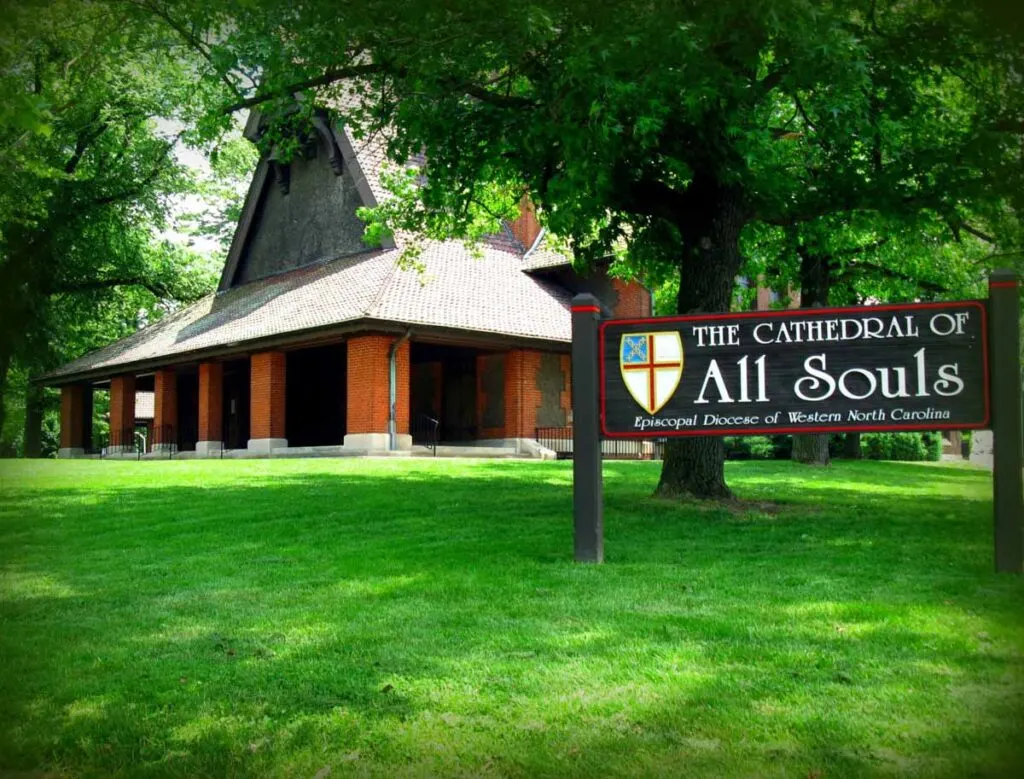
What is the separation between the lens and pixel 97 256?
122 feet

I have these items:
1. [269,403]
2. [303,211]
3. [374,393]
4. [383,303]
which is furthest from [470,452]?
[303,211]

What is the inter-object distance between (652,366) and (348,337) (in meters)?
17.7

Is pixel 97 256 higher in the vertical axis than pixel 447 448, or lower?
higher

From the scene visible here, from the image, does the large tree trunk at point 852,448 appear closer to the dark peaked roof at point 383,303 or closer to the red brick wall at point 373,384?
the dark peaked roof at point 383,303

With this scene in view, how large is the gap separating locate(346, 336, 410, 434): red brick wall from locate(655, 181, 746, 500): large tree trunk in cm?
1267

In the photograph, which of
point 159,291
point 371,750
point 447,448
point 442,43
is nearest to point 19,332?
point 371,750

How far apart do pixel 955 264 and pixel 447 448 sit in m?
13.3

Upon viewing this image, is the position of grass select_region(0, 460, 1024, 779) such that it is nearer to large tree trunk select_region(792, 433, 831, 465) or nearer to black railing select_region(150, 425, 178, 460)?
large tree trunk select_region(792, 433, 831, 465)

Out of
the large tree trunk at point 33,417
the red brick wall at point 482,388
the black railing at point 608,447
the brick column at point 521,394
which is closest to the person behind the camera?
the brick column at point 521,394

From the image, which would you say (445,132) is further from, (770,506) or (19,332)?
(19,332)

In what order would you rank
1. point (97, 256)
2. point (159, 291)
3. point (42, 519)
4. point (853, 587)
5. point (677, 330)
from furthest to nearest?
point (159, 291) → point (97, 256) → point (42, 519) → point (677, 330) → point (853, 587)

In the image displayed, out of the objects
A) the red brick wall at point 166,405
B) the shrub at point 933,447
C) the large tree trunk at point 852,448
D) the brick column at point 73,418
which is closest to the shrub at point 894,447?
the shrub at point 933,447

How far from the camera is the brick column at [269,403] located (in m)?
26.8

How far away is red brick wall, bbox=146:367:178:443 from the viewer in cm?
3212
